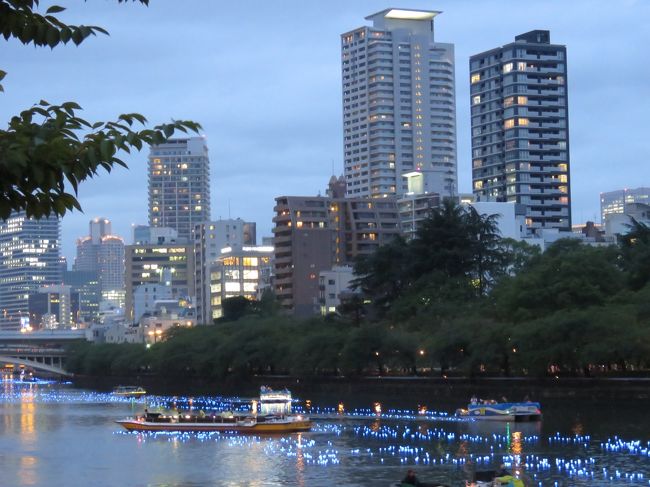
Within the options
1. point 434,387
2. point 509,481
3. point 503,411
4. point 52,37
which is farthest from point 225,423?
point 52,37

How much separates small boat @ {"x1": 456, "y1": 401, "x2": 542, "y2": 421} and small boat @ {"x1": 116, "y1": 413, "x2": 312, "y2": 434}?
35.9 feet

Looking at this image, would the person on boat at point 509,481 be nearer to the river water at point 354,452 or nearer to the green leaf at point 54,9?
the river water at point 354,452

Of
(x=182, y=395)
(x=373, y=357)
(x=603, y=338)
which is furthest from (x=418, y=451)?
(x=182, y=395)

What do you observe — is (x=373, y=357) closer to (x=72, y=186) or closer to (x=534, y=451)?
(x=534, y=451)

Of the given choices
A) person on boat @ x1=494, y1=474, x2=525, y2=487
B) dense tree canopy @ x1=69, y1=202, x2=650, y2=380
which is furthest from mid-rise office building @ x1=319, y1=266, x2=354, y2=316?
person on boat @ x1=494, y1=474, x2=525, y2=487

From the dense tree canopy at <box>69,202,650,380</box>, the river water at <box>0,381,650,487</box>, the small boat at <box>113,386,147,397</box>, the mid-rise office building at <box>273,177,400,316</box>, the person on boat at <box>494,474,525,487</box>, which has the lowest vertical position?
the small boat at <box>113,386,147,397</box>

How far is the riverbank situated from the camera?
84.1 m

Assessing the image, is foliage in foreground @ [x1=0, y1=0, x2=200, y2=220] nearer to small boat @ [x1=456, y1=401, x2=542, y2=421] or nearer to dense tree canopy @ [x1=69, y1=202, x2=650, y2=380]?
small boat @ [x1=456, y1=401, x2=542, y2=421]

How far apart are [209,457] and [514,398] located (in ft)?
115

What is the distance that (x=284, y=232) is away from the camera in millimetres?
183250

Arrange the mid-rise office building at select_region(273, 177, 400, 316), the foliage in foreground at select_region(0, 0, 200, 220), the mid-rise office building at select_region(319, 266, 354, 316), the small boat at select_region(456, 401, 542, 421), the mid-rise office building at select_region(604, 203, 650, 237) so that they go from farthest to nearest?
the mid-rise office building at select_region(273, 177, 400, 316), the mid-rise office building at select_region(319, 266, 354, 316), the mid-rise office building at select_region(604, 203, 650, 237), the small boat at select_region(456, 401, 542, 421), the foliage in foreground at select_region(0, 0, 200, 220)

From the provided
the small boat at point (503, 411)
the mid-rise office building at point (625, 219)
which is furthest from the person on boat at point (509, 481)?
the mid-rise office building at point (625, 219)

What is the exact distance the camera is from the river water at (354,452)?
5331 cm

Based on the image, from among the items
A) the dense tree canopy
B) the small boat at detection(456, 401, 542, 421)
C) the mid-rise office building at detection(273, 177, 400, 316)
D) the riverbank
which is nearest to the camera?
the small boat at detection(456, 401, 542, 421)
